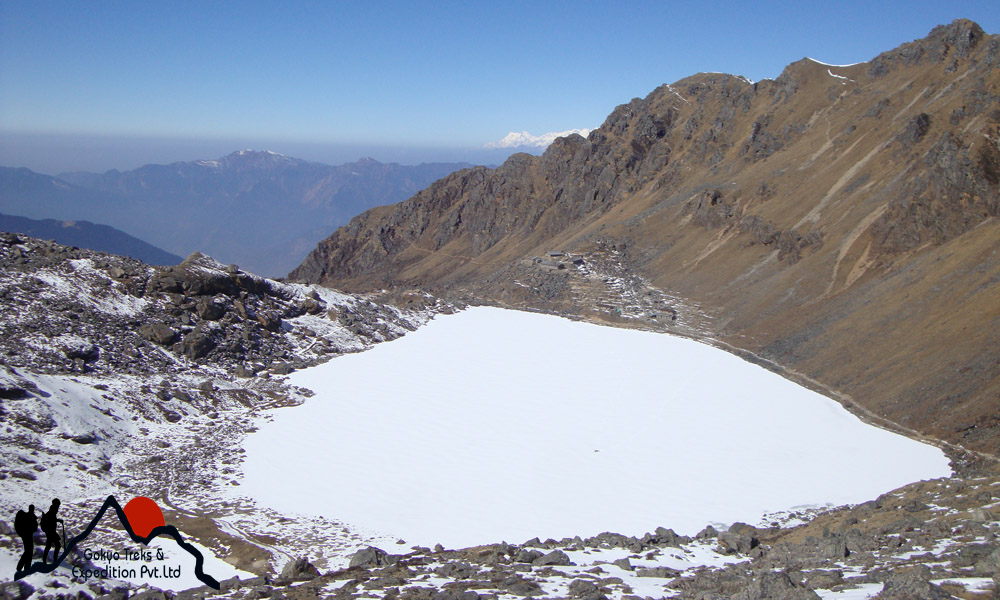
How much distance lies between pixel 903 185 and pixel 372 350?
131 ft

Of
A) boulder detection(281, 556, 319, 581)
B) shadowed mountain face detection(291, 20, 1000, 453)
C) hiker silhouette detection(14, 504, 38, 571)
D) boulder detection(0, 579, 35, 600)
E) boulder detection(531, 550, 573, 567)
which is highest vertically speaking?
shadowed mountain face detection(291, 20, 1000, 453)

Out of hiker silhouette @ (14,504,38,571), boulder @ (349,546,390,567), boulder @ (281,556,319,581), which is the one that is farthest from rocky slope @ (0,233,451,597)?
boulder @ (281,556,319,581)

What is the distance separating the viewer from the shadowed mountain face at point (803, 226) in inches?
1182

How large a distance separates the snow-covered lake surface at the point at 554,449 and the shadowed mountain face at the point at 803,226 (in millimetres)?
3200

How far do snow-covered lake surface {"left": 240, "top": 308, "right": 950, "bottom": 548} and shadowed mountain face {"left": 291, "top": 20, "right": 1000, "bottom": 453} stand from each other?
320 cm

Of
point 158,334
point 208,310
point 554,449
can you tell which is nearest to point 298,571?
point 554,449

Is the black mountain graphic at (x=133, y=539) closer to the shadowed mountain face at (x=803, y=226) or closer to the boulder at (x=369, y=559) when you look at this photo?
the boulder at (x=369, y=559)

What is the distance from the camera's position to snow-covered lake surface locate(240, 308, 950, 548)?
60.3ft

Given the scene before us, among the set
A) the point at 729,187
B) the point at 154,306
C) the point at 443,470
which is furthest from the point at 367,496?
the point at 729,187

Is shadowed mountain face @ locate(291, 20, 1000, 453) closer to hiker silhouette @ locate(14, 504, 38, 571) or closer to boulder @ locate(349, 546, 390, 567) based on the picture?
boulder @ locate(349, 546, 390, 567)

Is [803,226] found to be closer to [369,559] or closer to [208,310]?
[208,310]

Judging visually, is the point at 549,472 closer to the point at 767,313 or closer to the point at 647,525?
the point at 647,525

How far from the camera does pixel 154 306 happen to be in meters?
29.2

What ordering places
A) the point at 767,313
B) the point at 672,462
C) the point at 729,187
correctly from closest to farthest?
the point at 672,462 < the point at 767,313 < the point at 729,187
